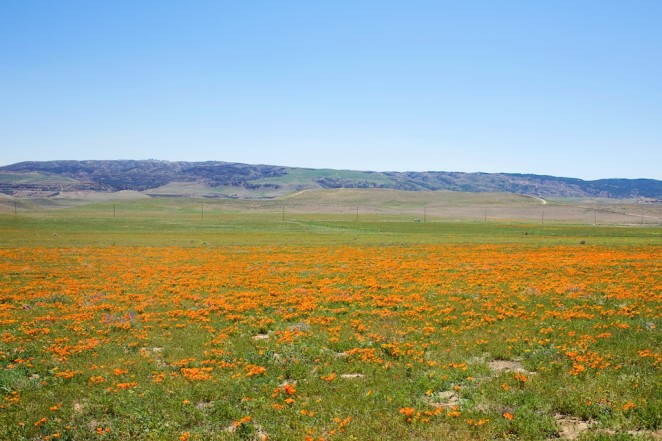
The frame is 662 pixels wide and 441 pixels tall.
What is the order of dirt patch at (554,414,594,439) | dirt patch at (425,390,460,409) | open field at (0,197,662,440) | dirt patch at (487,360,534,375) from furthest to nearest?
dirt patch at (487,360,534,375) → dirt patch at (425,390,460,409) → open field at (0,197,662,440) → dirt patch at (554,414,594,439)

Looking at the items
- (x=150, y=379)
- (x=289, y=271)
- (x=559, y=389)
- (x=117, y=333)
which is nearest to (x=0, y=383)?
(x=150, y=379)

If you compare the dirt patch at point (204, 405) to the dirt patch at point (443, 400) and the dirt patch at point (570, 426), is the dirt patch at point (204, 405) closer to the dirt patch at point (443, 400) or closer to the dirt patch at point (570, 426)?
the dirt patch at point (443, 400)

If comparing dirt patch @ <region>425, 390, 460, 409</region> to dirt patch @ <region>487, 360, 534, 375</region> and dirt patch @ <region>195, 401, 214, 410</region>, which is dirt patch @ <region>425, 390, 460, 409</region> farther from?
dirt patch @ <region>195, 401, 214, 410</region>

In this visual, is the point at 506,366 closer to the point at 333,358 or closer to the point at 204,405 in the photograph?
the point at 333,358

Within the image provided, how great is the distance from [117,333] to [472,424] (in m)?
12.3

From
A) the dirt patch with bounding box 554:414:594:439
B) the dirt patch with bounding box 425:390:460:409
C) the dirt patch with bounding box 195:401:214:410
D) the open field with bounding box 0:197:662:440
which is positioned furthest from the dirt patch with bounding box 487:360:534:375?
the dirt patch with bounding box 195:401:214:410

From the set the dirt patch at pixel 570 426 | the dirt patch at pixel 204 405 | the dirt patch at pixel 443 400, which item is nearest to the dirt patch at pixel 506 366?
the dirt patch at pixel 443 400

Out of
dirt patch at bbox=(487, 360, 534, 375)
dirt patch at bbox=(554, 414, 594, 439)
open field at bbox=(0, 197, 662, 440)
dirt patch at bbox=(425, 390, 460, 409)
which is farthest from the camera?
dirt patch at bbox=(487, 360, 534, 375)

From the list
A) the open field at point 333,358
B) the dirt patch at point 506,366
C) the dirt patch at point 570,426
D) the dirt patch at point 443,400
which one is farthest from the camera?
the dirt patch at point 506,366

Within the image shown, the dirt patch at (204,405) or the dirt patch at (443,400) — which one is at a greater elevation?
the dirt patch at (443,400)

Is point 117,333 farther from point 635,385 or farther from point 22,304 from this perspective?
point 635,385

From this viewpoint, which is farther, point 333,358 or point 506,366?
point 333,358

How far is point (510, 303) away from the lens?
19391 mm

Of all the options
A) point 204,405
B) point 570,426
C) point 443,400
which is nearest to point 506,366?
Answer: point 443,400
